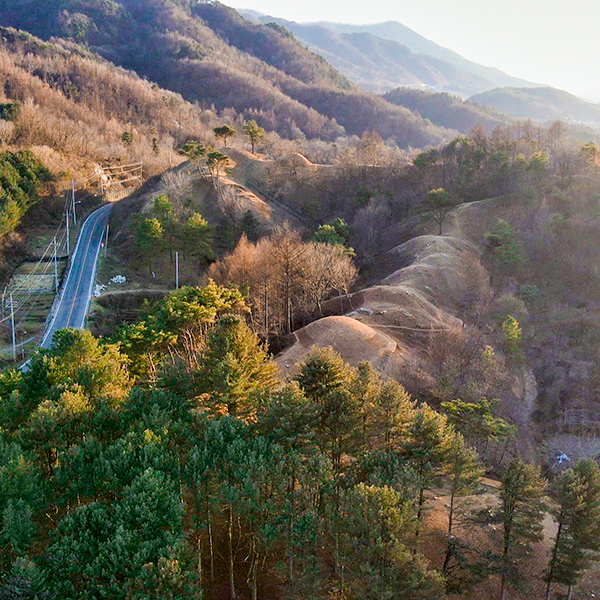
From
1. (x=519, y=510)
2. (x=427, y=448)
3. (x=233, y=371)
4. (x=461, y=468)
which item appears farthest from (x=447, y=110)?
(x=519, y=510)

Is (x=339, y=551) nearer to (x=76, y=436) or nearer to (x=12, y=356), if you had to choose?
(x=76, y=436)

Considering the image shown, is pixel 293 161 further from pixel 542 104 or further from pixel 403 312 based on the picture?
pixel 542 104

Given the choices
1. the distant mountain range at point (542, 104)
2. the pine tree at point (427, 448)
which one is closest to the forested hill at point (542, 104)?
the distant mountain range at point (542, 104)

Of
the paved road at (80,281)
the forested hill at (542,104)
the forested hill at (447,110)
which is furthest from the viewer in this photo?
the forested hill at (542,104)

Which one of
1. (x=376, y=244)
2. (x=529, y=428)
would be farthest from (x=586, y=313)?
(x=376, y=244)

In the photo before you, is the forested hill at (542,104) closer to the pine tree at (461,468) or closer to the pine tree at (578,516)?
the pine tree at (461,468)

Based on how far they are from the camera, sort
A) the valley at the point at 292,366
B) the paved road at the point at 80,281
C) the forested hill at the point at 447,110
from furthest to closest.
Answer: the forested hill at the point at 447,110 < the paved road at the point at 80,281 < the valley at the point at 292,366

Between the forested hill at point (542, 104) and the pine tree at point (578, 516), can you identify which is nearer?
the pine tree at point (578, 516)
